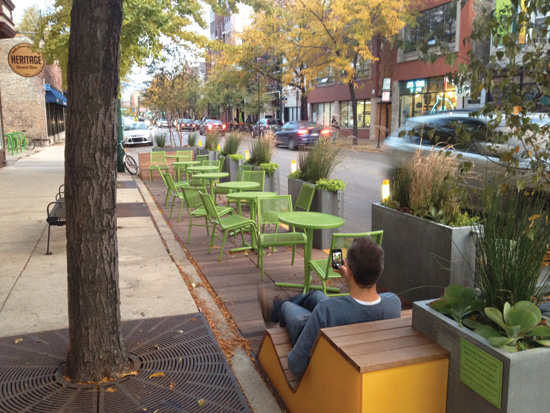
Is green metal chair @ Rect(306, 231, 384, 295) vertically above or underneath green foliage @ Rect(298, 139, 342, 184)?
underneath

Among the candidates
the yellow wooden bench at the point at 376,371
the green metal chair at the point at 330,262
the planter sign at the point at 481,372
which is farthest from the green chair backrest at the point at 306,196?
the planter sign at the point at 481,372

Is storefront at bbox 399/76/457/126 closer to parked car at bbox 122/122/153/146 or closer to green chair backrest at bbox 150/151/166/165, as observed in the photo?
parked car at bbox 122/122/153/146

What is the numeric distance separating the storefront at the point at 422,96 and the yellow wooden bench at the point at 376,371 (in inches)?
1041

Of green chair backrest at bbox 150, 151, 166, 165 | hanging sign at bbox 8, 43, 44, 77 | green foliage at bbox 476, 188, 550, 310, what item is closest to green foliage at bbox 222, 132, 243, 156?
green chair backrest at bbox 150, 151, 166, 165

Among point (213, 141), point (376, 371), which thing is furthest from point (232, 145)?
point (376, 371)

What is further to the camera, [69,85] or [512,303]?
[69,85]

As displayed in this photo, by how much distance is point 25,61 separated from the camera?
17266 mm

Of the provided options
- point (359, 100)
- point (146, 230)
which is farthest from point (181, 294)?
point (359, 100)

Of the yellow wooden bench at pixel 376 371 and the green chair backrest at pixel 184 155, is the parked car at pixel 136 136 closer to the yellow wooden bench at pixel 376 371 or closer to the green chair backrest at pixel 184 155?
the green chair backrest at pixel 184 155

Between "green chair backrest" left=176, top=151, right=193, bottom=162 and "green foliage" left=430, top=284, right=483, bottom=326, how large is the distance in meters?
12.7

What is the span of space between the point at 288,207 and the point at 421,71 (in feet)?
82.5

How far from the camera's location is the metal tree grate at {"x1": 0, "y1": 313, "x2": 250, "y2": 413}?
3.46 m

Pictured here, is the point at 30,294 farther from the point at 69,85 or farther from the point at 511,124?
the point at 511,124

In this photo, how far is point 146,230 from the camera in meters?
8.97
